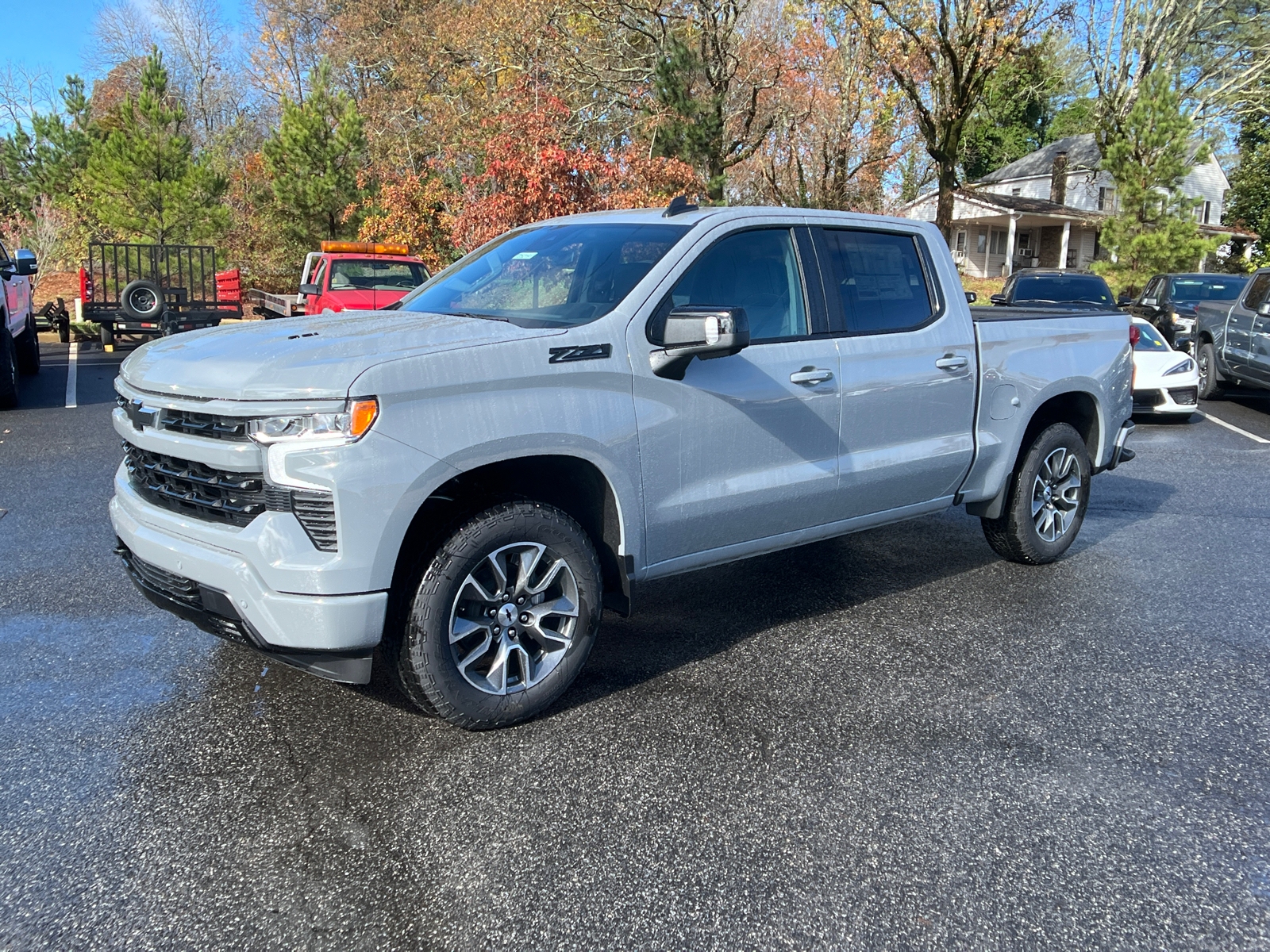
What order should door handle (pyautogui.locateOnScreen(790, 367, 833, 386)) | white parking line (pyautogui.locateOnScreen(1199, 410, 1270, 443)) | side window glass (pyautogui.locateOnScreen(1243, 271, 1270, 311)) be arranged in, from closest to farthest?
1. door handle (pyautogui.locateOnScreen(790, 367, 833, 386))
2. white parking line (pyautogui.locateOnScreen(1199, 410, 1270, 443))
3. side window glass (pyautogui.locateOnScreen(1243, 271, 1270, 311))

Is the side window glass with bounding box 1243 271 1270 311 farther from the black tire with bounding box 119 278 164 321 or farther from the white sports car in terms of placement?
the black tire with bounding box 119 278 164 321

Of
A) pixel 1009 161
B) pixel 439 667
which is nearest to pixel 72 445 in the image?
pixel 439 667

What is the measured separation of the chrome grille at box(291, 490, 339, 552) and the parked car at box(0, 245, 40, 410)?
9.04 metres

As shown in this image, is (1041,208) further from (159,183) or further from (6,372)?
(6,372)

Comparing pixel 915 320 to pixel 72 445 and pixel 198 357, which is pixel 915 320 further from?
pixel 72 445

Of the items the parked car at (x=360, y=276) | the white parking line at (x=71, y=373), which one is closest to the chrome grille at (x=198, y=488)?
the white parking line at (x=71, y=373)

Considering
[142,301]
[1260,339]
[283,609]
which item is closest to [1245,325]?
[1260,339]

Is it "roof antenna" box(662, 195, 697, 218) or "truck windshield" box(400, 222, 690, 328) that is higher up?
"roof antenna" box(662, 195, 697, 218)

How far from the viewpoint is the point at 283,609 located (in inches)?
128

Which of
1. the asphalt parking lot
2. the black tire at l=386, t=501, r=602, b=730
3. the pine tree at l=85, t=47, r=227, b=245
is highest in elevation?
the pine tree at l=85, t=47, r=227, b=245

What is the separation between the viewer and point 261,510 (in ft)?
10.9

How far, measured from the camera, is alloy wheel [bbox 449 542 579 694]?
3.62 meters

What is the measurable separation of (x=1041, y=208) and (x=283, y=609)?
5054 cm

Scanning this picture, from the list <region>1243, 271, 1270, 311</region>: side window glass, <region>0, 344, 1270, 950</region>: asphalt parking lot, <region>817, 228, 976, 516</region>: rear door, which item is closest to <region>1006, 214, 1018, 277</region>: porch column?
<region>1243, 271, 1270, 311</region>: side window glass
